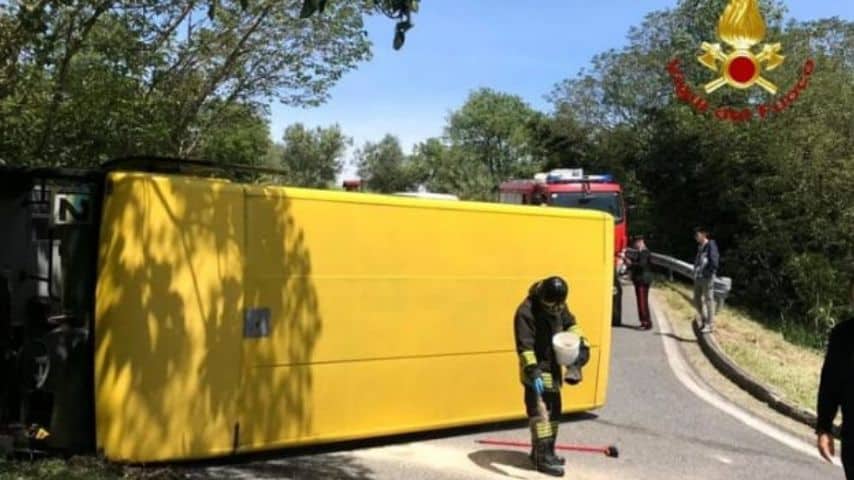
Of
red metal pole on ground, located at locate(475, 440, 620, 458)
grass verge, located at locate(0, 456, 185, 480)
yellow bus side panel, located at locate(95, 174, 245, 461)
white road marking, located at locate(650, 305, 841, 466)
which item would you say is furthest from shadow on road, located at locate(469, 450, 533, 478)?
white road marking, located at locate(650, 305, 841, 466)

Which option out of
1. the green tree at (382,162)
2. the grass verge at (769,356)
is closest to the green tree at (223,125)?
the grass verge at (769,356)

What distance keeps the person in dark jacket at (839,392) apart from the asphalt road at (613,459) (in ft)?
8.62

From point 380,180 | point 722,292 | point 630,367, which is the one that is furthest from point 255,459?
point 380,180

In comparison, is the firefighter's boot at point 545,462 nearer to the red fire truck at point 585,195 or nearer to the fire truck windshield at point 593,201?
the red fire truck at point 585,195

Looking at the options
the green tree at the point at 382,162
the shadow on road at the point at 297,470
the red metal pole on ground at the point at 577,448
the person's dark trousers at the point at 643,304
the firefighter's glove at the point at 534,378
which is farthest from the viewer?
the green tree at the point at 382,162

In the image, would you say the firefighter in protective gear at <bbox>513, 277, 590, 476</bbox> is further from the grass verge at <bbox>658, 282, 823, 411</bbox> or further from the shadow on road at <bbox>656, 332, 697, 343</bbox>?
the shadow on road at <bbox>656, 332, 697, 343</bbox>

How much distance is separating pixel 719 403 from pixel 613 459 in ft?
10.2

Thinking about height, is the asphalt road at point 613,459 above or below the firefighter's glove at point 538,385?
below

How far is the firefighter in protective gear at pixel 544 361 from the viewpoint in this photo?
23.2 ft

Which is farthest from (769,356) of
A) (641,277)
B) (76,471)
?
(76,471)

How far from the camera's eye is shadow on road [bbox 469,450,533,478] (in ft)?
23.6

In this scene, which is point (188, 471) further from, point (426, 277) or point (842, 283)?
point (842, 283)

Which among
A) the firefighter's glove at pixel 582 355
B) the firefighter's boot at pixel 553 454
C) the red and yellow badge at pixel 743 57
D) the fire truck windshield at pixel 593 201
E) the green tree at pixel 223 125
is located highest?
the red and yellow badge at pixel 743 57

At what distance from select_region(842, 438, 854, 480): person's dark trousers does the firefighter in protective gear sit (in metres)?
2.75
